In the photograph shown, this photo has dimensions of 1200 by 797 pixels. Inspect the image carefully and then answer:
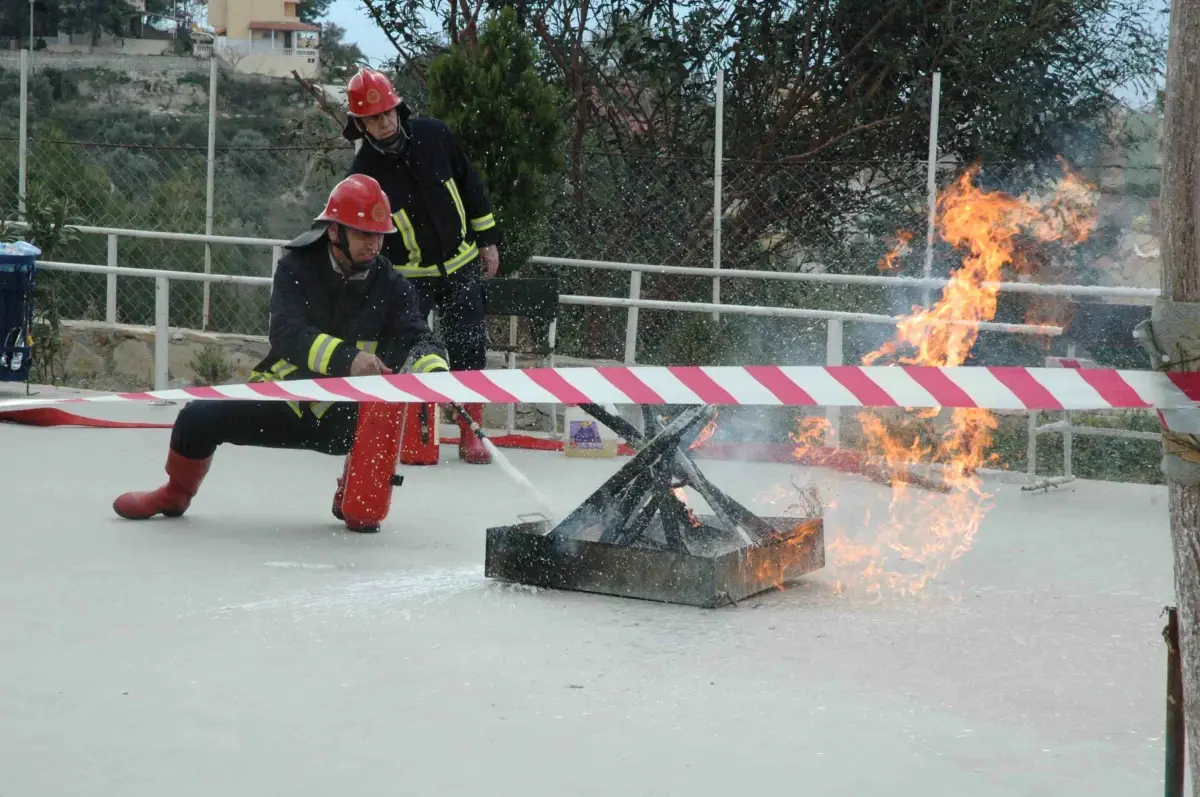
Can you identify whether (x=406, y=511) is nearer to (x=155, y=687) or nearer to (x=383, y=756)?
(x=155, y=687)

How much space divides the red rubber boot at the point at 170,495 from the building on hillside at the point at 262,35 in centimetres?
1654

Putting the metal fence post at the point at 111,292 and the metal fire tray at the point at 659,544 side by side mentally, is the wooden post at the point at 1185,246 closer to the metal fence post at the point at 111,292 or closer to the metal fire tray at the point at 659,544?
the metal fire tray at the point at 659,544

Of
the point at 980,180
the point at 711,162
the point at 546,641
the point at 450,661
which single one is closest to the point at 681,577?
the point at 546,641

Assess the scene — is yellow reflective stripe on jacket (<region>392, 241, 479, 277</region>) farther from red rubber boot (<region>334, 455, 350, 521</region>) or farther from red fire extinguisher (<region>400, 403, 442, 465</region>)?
red rubber boot (<region>334, 455, 350, 521</region>)

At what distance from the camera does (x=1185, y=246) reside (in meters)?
2.93

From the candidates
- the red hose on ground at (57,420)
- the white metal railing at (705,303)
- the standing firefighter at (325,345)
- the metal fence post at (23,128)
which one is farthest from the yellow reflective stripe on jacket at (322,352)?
the metal fence post at (23,128)

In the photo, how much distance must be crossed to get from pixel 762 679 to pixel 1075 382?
4.08 ft

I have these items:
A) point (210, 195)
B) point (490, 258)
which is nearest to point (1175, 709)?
point (490, 258)

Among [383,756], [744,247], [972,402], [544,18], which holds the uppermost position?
[544,18]

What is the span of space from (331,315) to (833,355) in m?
2.84

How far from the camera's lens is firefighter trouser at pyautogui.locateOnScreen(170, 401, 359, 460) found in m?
6.73

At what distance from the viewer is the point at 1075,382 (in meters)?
4.37

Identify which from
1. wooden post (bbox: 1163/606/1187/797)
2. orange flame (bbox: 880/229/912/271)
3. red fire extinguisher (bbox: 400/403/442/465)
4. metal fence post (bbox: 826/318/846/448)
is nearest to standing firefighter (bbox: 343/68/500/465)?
red fire extinguisher (bbox: 400/403/442/465)

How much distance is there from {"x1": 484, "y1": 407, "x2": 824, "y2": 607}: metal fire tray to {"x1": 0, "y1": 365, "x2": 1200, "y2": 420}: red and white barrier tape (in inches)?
21.6
